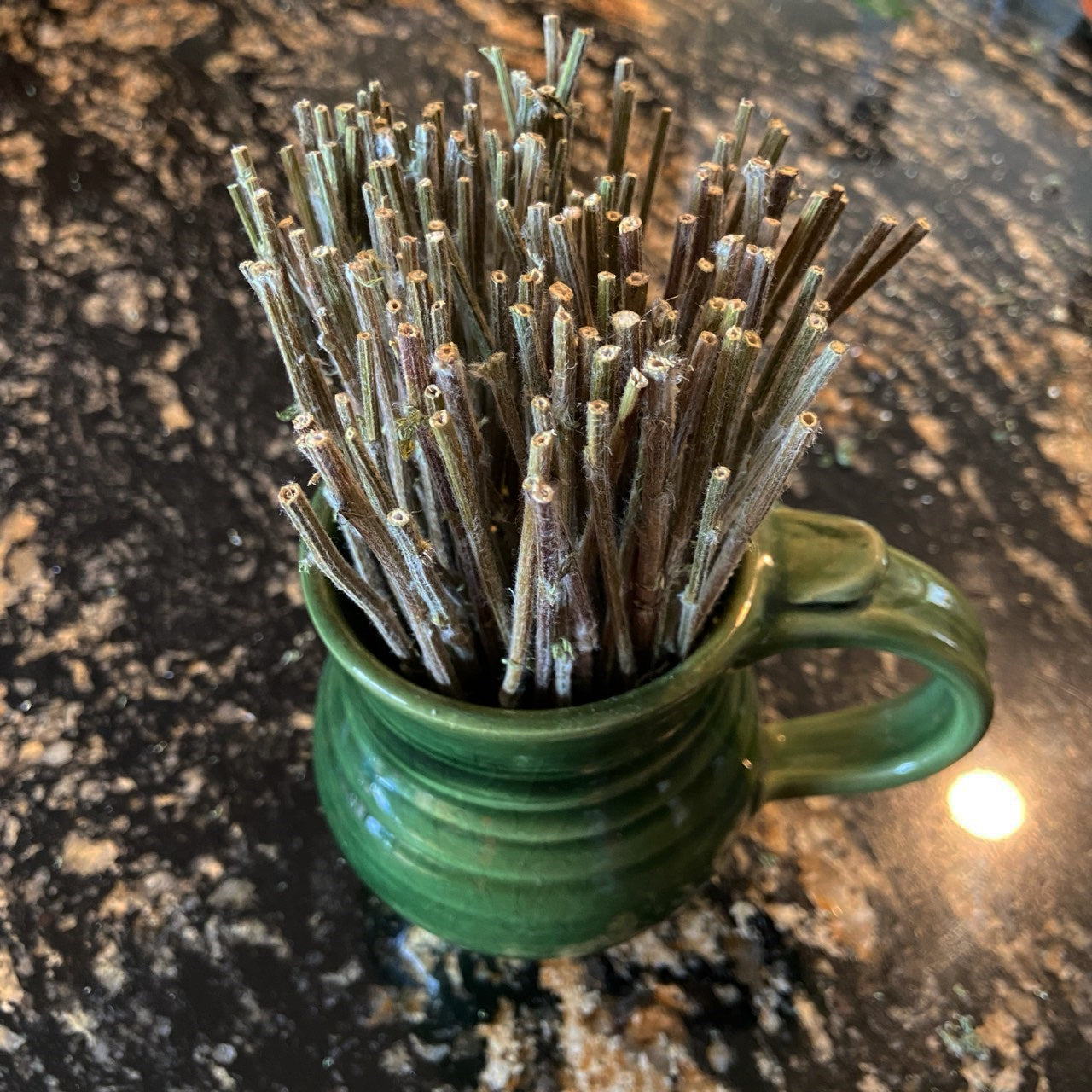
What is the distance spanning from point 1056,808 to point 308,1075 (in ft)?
0.98

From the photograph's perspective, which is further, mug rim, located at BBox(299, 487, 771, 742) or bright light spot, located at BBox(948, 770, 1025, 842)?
bright light spot, located at BBox(948, 770, 1025, 842)

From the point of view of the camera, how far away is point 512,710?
27 cm

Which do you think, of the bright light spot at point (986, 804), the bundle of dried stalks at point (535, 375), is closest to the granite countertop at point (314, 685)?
the bright light spot at point (986, 804)

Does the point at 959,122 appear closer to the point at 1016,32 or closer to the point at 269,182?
the point at 1016,32

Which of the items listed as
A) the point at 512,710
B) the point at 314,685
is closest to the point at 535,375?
the point at 512,710

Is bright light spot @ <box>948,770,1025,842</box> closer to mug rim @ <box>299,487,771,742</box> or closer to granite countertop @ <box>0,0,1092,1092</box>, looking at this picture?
granite countertop @ <box>0,0,1092,1092</box>

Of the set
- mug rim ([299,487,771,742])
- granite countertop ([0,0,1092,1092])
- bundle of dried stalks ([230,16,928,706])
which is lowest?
granite countertop ([0,0,1092,1092])

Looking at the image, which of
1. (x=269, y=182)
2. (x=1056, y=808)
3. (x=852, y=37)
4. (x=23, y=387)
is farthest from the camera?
(x=852, y=37)

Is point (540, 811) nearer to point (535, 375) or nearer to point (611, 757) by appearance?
point (611, 757)

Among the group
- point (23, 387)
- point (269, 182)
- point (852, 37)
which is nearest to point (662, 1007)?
point (23, 387)

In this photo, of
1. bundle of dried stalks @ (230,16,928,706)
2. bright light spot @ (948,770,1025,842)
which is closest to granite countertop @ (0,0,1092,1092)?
bright light spot @ (948,770,1025,842)

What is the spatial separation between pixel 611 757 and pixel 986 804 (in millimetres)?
205

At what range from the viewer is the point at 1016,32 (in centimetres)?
79

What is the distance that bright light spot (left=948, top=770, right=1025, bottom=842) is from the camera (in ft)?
1.30
